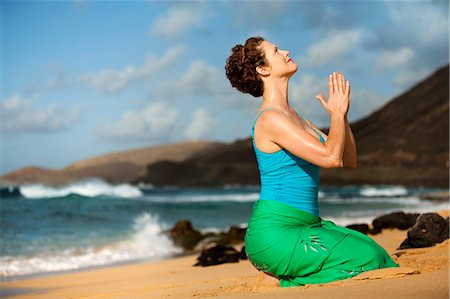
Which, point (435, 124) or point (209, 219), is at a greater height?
point (435, 124)

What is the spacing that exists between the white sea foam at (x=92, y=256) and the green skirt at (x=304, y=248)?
6890mm

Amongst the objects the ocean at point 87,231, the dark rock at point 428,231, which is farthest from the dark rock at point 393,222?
A: the ocean at point 87,231

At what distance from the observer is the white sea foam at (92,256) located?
35.5 ft

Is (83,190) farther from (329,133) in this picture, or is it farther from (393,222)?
(329,133)

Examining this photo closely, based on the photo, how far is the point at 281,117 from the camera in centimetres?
423

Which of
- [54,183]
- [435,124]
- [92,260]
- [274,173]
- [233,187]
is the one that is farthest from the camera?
[233,187]

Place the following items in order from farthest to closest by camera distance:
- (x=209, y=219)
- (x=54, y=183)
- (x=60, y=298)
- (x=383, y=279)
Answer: (x=54, y=183) → (x=209, y=219) → (x=60, y=298) → (x=383, y=279)

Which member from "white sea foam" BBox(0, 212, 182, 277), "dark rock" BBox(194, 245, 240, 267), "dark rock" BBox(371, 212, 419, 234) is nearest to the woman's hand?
"dark rock" BBox(194, 245, 240, 267)

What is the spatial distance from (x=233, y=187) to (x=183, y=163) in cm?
518

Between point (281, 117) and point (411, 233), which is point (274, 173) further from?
point (411, 233)

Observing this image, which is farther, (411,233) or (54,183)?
(54,183)

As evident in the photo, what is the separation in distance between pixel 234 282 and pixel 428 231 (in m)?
2.37

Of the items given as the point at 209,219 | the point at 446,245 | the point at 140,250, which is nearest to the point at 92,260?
the point at 140,250

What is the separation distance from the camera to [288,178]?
4320mm
